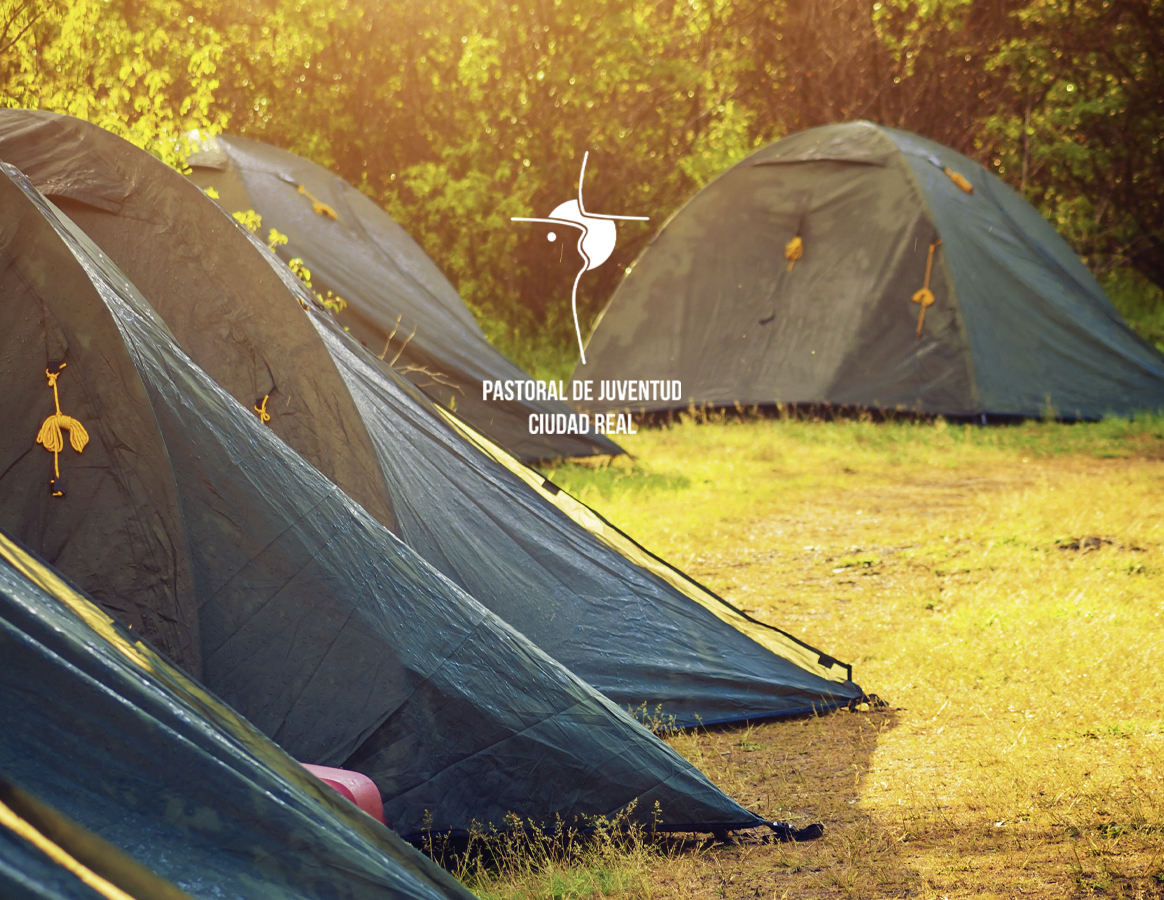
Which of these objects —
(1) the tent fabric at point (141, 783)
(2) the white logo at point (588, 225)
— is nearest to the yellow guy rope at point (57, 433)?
(1) the tent fabric at point (141, 783)

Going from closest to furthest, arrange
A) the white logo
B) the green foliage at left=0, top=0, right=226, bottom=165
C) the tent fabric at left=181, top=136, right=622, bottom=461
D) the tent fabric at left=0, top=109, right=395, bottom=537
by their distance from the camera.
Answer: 1. the tent fabric at left=0, top=109, right=395, bottom=537
2. the green foliage at left=0, top=0, right=226, bottom=165
3. the tent fabric at left=181, top=136, right=622, bottom=461
4. the white logo

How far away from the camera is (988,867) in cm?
267

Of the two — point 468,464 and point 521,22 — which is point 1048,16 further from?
point 468,464

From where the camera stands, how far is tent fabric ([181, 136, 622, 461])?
288 inches

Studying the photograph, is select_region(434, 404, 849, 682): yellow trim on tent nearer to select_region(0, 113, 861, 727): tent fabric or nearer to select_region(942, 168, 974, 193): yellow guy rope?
select_region(0, 113, 861, 727): tent fabric

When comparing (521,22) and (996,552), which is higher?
(521,22)

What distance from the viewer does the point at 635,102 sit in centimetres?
1262

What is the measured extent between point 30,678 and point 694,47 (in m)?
13.1

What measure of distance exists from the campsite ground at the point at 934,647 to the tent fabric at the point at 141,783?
0.86 m

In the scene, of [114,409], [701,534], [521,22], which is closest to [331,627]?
[114,409]

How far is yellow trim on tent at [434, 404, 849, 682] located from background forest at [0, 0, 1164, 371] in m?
7.21

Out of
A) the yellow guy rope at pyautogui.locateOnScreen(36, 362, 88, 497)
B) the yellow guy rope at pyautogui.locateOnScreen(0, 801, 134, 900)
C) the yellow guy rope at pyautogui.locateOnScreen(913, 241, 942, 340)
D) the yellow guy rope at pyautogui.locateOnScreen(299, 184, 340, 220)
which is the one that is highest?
the yellow guy rope at pyautogui.locateOnScreen(299, 184, 340, 220)

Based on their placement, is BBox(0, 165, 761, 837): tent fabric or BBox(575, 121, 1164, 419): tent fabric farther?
BBox(575, 121, 1164, 419): tent fabric

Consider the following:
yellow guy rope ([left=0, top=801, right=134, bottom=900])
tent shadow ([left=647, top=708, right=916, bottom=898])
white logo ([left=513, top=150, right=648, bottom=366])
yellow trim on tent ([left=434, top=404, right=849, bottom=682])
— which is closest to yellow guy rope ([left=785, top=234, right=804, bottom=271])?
white logo ([left=513, top=150, right=648, bottom=366])
